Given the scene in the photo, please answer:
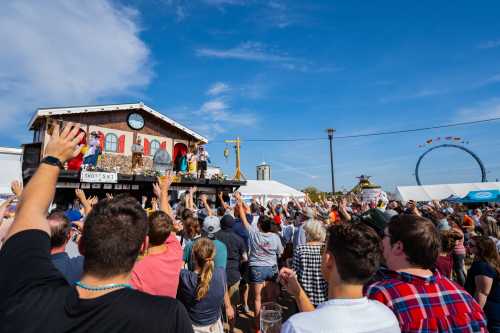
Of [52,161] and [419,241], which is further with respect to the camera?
[419,241]

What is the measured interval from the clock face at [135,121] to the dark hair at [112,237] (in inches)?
728

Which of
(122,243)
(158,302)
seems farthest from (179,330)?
(122,243)

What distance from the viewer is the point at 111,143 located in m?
17.4

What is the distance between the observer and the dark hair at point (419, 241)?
2.04 meters

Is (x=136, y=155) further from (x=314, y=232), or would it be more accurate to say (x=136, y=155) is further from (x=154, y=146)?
A: (x=314, y=232)

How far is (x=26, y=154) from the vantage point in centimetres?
1304

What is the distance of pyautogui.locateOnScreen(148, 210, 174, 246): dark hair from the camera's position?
2662 mm

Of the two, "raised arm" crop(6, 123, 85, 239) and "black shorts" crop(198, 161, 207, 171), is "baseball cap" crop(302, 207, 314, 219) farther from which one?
"black shorts" crop(198, 161, 207, 171)

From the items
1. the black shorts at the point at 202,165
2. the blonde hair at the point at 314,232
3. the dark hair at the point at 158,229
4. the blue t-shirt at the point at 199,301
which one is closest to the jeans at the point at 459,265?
the blonde hair at the point at 314,232

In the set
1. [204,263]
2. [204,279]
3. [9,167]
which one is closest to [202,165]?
[9,167]

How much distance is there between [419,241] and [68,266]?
116 inches

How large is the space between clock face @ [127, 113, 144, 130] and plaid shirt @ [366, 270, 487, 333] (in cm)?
1894

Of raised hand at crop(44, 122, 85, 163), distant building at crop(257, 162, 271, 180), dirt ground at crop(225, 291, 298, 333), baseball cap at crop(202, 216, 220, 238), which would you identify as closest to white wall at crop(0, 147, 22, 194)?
baseball cap at crop(202, 216, 220, 238)

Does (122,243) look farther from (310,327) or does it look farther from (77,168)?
(77,168)
